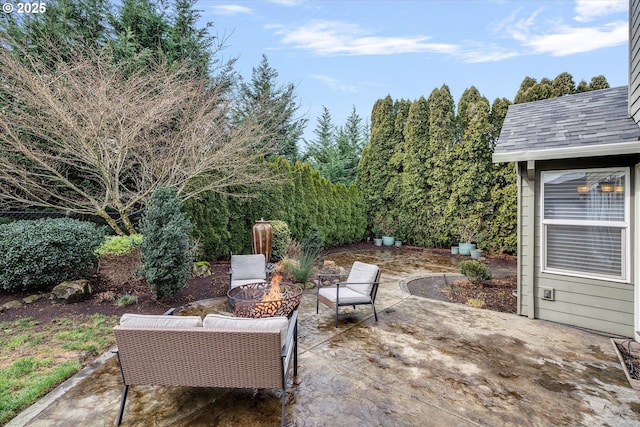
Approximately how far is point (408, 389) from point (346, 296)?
5.86 ft

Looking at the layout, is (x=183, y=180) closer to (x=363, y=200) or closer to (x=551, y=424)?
(x=551, y=424)

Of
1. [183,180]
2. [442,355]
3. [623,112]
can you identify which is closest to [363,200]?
[183,180]

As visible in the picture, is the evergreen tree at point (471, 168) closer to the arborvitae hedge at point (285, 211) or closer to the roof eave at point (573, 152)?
the arborvitae hedge at point (285, 211)

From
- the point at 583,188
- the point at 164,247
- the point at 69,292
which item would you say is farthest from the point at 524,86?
the point at 69,292

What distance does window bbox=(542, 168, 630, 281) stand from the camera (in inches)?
155

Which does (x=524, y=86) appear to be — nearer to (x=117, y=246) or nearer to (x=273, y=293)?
(x=273, y=293)

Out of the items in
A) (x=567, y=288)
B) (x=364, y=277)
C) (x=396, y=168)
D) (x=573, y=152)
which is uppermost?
(x=396, y=168)

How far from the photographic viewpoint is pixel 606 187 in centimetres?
404

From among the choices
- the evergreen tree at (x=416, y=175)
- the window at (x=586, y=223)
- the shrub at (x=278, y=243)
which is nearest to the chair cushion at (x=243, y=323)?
the window at (x=586, y=223)

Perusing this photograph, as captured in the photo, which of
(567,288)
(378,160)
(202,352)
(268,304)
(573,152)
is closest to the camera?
(202,352)

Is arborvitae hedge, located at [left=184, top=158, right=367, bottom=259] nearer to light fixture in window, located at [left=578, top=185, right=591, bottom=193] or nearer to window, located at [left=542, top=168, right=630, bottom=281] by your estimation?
window, located at [left=542, top=168, right=630, bottom=281]

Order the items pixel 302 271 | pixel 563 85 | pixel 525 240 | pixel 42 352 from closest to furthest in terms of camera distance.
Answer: pixel 42 352, pixel 525 240, pixel 302 271, pixel 563 85

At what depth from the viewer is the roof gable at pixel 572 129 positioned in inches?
153

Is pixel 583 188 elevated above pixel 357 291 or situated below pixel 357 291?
above
